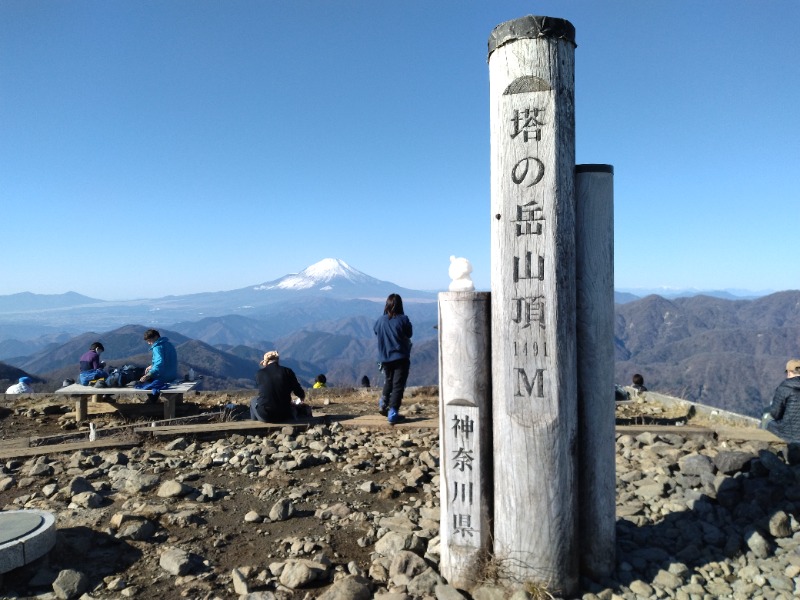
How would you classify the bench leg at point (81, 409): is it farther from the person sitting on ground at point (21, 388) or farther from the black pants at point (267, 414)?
the person sitting on ground at point (21, 388)

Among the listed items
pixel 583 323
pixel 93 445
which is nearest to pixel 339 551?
pixel 583 323

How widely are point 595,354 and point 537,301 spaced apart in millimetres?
674

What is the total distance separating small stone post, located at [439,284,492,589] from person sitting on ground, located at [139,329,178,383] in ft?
26.0

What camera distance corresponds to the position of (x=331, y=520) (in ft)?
17.9

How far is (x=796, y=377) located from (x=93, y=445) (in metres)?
9.88

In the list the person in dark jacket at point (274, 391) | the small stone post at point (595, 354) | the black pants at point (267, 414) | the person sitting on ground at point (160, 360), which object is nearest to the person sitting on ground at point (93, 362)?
→ the person sitting on ground at point (160, 360)

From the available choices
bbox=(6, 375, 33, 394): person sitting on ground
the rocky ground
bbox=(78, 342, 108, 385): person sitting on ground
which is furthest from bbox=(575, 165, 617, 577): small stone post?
bbox=(6, 375, 33, 394): person sitting on ground

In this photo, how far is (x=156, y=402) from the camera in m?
10.9

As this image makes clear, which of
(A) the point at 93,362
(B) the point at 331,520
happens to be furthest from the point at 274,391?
(A) the point at 93,362

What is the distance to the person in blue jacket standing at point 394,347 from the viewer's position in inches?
348

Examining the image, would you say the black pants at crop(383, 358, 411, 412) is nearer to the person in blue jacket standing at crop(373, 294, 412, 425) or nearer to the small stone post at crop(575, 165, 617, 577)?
the person in blue jacket standing at crop(373, 294, 412, 425)

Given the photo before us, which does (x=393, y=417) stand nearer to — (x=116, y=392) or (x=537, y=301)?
(x=116, y=392)

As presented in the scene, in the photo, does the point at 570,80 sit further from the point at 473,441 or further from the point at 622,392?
the point at 622,392

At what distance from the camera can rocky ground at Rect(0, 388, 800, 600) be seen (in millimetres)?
4152
